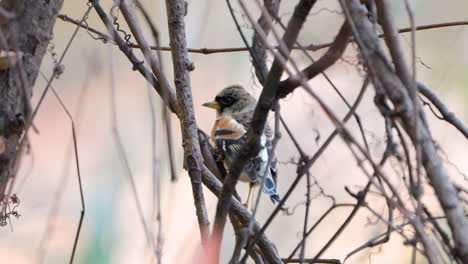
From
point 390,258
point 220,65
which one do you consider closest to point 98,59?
point 390,258

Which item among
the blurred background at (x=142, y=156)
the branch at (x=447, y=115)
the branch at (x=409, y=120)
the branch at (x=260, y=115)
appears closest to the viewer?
the branch at (x=409, y=120)

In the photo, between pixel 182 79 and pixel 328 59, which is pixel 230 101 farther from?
pixel 328 59

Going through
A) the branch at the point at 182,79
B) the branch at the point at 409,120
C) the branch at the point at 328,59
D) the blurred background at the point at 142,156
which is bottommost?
the branch at the point at 409,120

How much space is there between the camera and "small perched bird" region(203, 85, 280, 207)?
3842mm

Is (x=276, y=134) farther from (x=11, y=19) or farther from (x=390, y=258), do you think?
(x=390, y=258)

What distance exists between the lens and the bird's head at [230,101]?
15.6 ft

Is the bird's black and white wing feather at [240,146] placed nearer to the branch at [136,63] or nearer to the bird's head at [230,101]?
the bird's head at [230,101]

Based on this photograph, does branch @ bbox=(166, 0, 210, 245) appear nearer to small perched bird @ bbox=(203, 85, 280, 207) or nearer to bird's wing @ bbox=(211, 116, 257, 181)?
small perched bird @ bbox=(203, 85, 280, 207)

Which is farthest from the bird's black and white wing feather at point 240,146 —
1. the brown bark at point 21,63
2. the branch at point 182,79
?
the brown bark at point 21,63

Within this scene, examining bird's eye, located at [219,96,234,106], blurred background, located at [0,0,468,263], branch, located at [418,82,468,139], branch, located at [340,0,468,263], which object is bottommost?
branch, located at [340,0,468,263]

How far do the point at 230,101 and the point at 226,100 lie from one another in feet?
0.10

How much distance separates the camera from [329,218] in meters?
4.23

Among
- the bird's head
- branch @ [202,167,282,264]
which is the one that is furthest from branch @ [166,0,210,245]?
the bird's head

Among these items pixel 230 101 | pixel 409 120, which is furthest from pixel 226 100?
pixel 409 120
